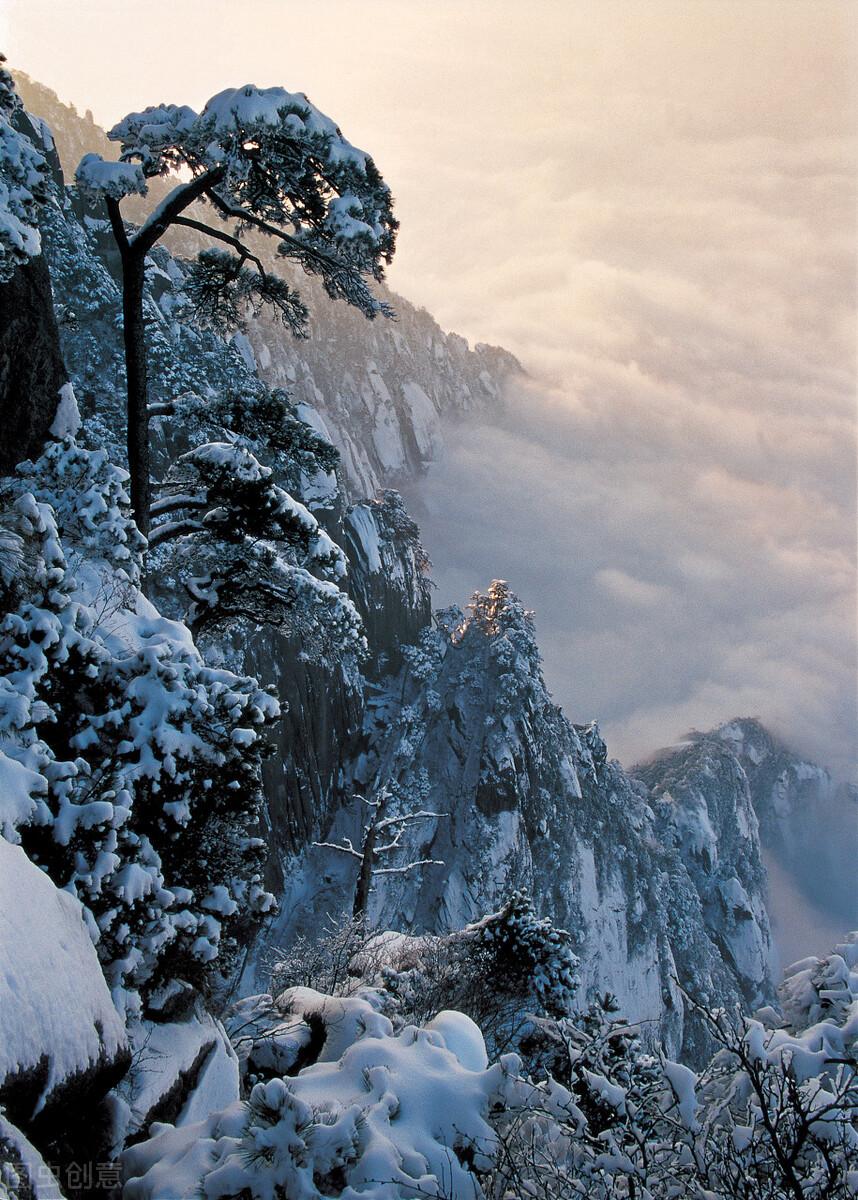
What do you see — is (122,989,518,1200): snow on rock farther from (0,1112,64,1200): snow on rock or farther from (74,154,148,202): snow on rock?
(74,154,148,202): snow on rock

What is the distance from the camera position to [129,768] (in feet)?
20.1

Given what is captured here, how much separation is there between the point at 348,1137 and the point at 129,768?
339 centimetres

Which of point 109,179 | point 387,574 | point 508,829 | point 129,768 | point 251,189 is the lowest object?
point 129,768

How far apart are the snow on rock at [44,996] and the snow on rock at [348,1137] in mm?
767

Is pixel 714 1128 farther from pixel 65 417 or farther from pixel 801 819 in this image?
pixel 801 819

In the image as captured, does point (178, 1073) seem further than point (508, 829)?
No

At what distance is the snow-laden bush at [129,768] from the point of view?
5504mm

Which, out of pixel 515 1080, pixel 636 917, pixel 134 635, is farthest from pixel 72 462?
pixel 636 917

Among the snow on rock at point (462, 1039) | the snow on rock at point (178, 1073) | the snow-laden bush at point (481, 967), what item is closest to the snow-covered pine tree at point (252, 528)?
the snow on rock at point (178, 1073)

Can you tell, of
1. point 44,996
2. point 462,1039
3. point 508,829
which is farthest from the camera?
point 508,829

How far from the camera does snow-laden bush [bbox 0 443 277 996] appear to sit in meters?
5.50

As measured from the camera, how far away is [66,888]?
17.3ft

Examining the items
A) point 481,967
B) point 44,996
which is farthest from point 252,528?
point 481,967

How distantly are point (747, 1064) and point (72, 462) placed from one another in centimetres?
841
